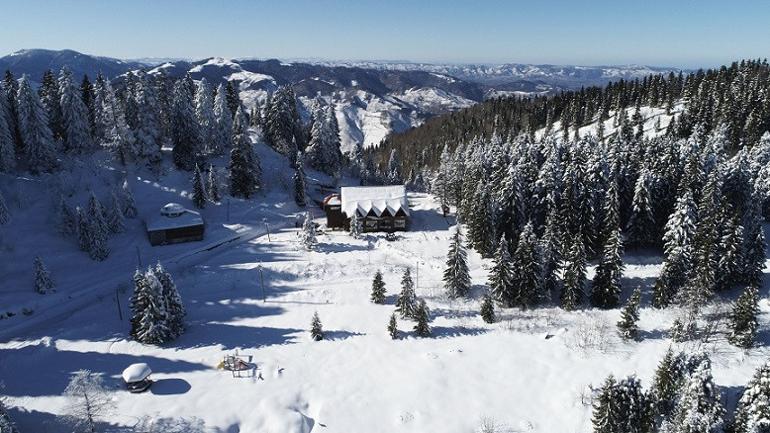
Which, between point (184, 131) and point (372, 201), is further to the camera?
point (184, 131)

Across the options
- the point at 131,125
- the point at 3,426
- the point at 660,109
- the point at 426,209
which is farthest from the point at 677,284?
the point at 660,109

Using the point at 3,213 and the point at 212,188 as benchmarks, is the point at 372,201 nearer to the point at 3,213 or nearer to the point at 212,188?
the point at 212,188

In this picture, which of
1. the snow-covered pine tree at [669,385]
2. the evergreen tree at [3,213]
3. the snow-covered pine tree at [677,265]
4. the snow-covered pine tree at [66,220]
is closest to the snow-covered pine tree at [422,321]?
the snow-covered pine tree at [669,385]

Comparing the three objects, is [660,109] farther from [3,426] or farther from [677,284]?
[3,426]

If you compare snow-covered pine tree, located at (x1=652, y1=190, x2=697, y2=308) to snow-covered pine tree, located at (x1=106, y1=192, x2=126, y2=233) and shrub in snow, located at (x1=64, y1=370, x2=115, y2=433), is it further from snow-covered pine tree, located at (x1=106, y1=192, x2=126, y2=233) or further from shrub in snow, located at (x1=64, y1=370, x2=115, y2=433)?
snow-covered pine tree, located at (x1=106, y1=192, x2=126, y2=233)

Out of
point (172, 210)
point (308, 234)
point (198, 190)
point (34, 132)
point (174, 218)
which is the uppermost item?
point (34, 132)

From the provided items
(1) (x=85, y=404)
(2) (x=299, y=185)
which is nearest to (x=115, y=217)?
(2) (x=299, y=185)

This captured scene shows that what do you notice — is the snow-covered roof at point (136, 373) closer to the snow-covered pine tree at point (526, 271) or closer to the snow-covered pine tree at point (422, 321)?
the snow-covered pine tree at point (422, 321)
